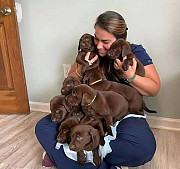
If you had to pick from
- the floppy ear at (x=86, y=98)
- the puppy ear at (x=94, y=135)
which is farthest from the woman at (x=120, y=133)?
the floppy ear at (x=86, y=98)

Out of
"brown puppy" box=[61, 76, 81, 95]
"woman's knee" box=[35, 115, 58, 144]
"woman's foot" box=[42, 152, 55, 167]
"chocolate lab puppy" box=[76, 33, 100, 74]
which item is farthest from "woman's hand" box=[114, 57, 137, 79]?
"woman's foot" box=[42, 152, 55, 167]

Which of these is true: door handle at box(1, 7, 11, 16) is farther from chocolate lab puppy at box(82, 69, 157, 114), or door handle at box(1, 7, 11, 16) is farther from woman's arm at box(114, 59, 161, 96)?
woman's arm at box(114, 59, 161, 96)

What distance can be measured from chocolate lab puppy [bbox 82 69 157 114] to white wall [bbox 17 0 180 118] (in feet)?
1.63

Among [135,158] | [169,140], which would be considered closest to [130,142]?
[135,158]

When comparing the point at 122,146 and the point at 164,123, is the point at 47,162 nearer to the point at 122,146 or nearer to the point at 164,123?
the point at 122,146

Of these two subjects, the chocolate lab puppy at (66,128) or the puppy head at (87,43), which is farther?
the puppy head at (87,43)

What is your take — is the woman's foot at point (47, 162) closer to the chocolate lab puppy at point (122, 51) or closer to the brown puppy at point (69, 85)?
the brown puppy at point (69, 85)

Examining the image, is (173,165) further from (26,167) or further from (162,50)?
(26,167)

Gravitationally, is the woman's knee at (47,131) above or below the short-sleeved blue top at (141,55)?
below

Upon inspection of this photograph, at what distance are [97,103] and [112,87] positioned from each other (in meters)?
0.19

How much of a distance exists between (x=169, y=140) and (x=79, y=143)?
84 cm

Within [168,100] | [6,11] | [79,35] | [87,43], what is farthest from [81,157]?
[6,11]

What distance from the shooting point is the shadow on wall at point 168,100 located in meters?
1.85

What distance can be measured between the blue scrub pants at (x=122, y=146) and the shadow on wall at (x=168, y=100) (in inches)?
20.8
